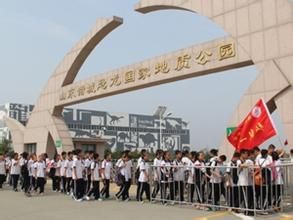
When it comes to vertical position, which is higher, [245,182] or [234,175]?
[234,175]

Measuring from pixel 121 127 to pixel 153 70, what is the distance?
2745 inches

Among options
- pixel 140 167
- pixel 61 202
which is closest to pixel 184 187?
pixel 140 167

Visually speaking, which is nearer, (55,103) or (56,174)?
(56,174)

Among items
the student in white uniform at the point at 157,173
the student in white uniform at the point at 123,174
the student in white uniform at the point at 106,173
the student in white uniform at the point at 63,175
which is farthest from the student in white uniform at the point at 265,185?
the student in white uniform at the point at 63,175

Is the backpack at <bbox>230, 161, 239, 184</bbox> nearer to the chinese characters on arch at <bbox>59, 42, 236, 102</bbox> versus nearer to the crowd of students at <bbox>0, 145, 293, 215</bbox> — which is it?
the crowd of students at <bbox>0, 145, 293, 215</bbox>

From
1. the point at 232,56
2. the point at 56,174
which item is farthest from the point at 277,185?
the point at 56,174

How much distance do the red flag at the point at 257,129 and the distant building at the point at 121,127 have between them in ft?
217

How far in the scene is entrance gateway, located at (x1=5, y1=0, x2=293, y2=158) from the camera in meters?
12.4

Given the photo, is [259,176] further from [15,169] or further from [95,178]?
[15,169]

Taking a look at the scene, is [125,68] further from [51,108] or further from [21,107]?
[21,107]

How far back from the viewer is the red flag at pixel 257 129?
9094 millimetres

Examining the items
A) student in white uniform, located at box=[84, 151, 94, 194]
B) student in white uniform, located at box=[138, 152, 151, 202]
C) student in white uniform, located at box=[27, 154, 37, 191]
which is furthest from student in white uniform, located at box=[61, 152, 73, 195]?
student in white uniform, located at box=[138, 152, 151, 202]

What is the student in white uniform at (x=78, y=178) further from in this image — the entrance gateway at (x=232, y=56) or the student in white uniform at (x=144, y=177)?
the entrance gateway at (x=232, y=56)

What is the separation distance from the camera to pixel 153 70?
17.0 m
